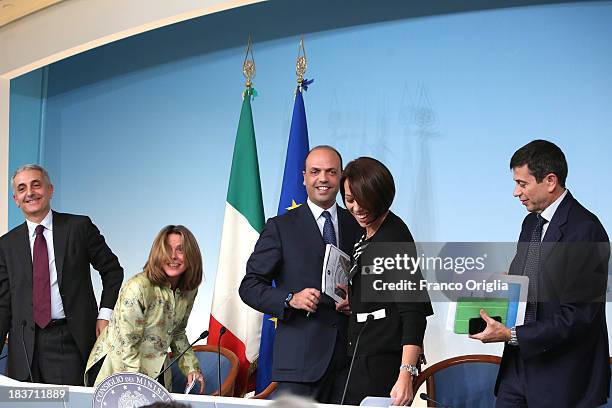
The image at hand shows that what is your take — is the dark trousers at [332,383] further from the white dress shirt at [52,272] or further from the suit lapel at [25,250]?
the suit lapel at [25,250]

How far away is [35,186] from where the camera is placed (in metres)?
4.62

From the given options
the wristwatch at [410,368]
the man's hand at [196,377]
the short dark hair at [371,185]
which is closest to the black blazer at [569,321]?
the wristwatch at [410,368]

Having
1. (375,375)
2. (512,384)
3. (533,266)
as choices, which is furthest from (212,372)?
(533,266)

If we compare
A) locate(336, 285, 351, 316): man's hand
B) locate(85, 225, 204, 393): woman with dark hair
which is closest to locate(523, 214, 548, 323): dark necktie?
locate(336, 285, 351, 316): man's hand

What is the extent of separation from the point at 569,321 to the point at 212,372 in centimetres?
190

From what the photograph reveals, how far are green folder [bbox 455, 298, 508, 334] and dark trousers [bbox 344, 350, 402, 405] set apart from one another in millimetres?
418

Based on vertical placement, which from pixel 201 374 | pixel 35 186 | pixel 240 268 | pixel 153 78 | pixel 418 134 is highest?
pixel 153 78

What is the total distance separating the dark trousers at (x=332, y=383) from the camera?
389 cm

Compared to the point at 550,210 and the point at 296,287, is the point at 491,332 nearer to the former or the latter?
the point at 550,210

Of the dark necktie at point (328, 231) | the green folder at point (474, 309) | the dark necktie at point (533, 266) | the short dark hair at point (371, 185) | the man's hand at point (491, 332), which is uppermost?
the short dark hair at point (371, 185)

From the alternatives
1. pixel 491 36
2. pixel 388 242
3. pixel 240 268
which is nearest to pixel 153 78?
pixel 240 268

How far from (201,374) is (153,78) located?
9.70 feet

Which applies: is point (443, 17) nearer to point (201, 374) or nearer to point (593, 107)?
point (593, 107)

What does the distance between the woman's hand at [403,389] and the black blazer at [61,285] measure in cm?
182
